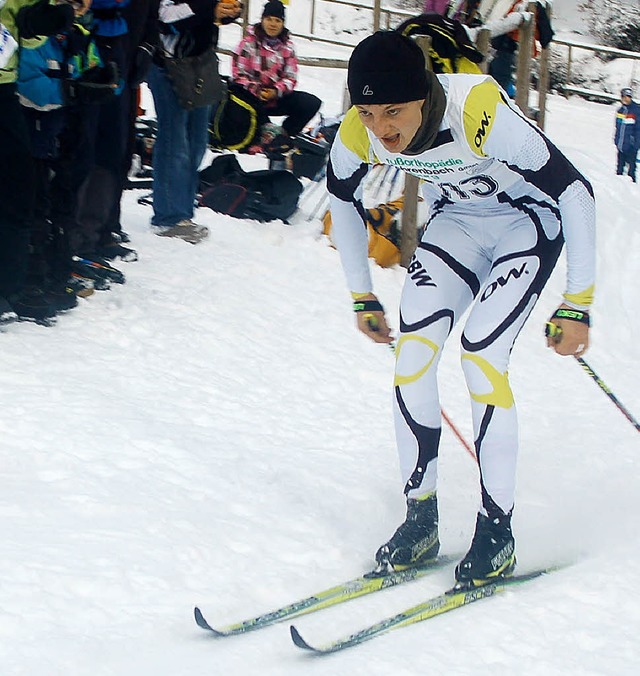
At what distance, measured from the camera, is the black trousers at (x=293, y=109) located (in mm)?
8570

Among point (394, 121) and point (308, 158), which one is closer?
point (394, 121)

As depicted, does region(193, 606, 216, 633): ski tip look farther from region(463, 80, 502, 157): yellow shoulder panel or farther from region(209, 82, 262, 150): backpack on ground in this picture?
region(209, 82, 262, 150): backpack on ground

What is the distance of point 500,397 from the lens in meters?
3.52

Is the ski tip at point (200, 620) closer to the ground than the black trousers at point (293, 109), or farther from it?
closer to the ground

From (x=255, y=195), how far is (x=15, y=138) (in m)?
3.08

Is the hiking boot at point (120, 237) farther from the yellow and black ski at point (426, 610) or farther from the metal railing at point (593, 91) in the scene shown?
the metal railing at point (593, 91)

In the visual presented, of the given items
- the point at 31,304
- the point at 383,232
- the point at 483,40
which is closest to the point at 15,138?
the point at 31,304

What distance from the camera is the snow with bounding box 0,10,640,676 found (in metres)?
3.01

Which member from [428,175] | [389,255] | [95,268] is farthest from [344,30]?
[428,175]

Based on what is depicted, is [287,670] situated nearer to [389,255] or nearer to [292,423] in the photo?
[292,423]

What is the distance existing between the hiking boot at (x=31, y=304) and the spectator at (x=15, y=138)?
0.14 metres

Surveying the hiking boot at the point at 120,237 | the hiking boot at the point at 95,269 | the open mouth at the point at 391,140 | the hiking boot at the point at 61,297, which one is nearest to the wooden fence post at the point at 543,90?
the hiking boot at the point at 120,237

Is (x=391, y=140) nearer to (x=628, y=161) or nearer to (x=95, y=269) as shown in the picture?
(x=95, y=269)

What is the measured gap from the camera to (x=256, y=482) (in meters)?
4.29
